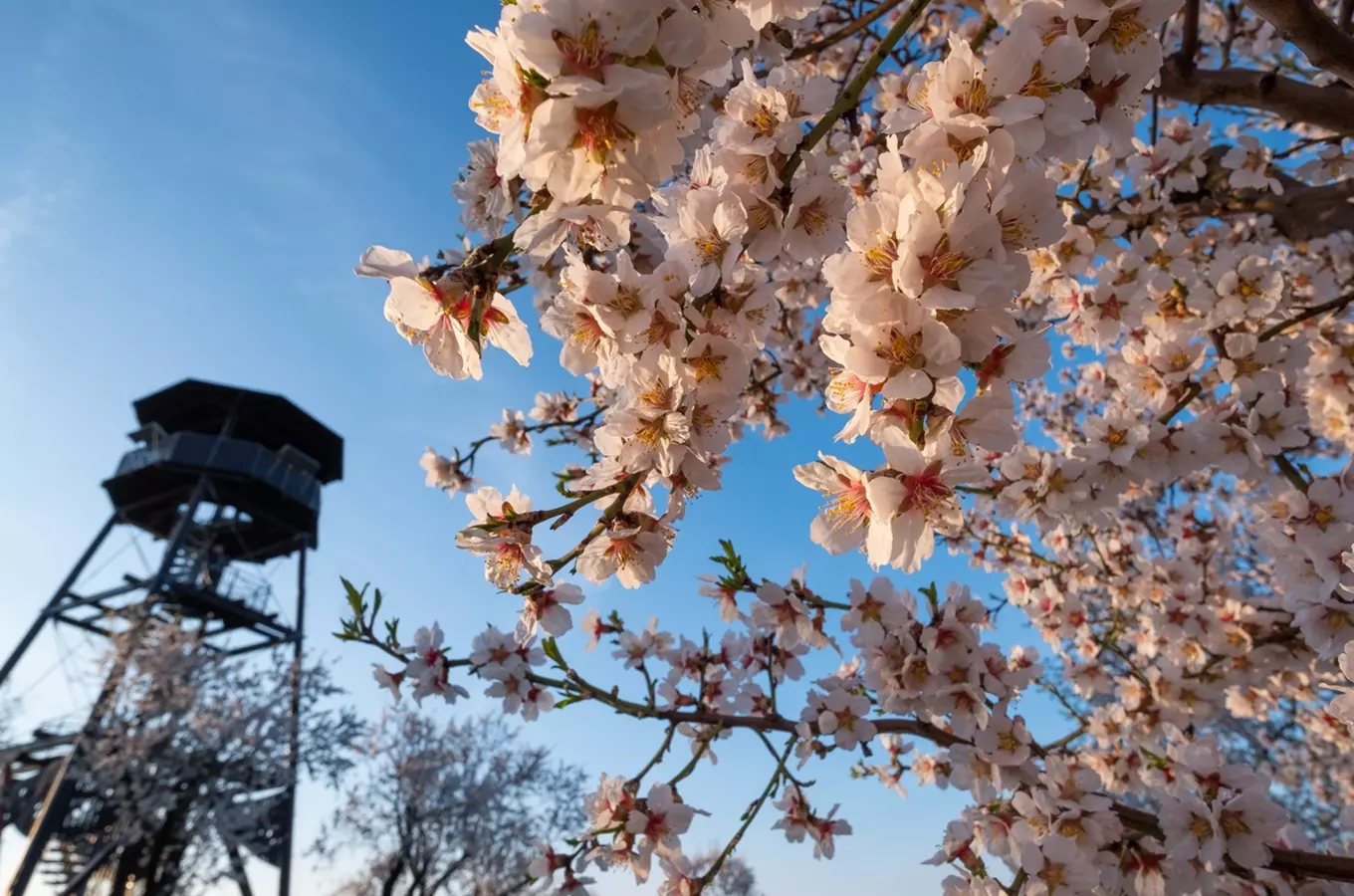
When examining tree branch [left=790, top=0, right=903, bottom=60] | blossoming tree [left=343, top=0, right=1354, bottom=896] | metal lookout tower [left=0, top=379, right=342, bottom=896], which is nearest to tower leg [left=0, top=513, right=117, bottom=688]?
metal lookout tower [left=0, top=379, right=342, bottom=896]

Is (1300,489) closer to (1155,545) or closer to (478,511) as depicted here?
(478,511)

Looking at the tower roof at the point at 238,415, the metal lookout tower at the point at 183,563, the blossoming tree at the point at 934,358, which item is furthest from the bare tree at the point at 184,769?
the blossoming tree at the point at 934,358

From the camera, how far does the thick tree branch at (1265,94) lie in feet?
8.99

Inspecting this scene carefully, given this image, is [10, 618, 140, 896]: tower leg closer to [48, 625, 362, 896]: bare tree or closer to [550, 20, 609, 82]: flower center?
[48, 625, 362, 896]: bare tree

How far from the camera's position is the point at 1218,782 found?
2100 millimetres

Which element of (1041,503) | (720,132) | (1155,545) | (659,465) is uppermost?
(1155,545)

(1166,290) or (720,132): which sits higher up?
(1166,290)

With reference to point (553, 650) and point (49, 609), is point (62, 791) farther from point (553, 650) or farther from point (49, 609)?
point (553, 650)

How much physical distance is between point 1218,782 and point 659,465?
85.3 inches

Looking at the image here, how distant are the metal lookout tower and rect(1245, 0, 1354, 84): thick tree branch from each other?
48.5 feet

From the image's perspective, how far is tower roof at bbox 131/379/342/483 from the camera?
14.5 metres

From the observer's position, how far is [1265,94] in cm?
281

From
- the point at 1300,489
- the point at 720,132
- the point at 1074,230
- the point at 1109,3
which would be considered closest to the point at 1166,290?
the point at 1074,230

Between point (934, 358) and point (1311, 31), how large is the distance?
1.52m
